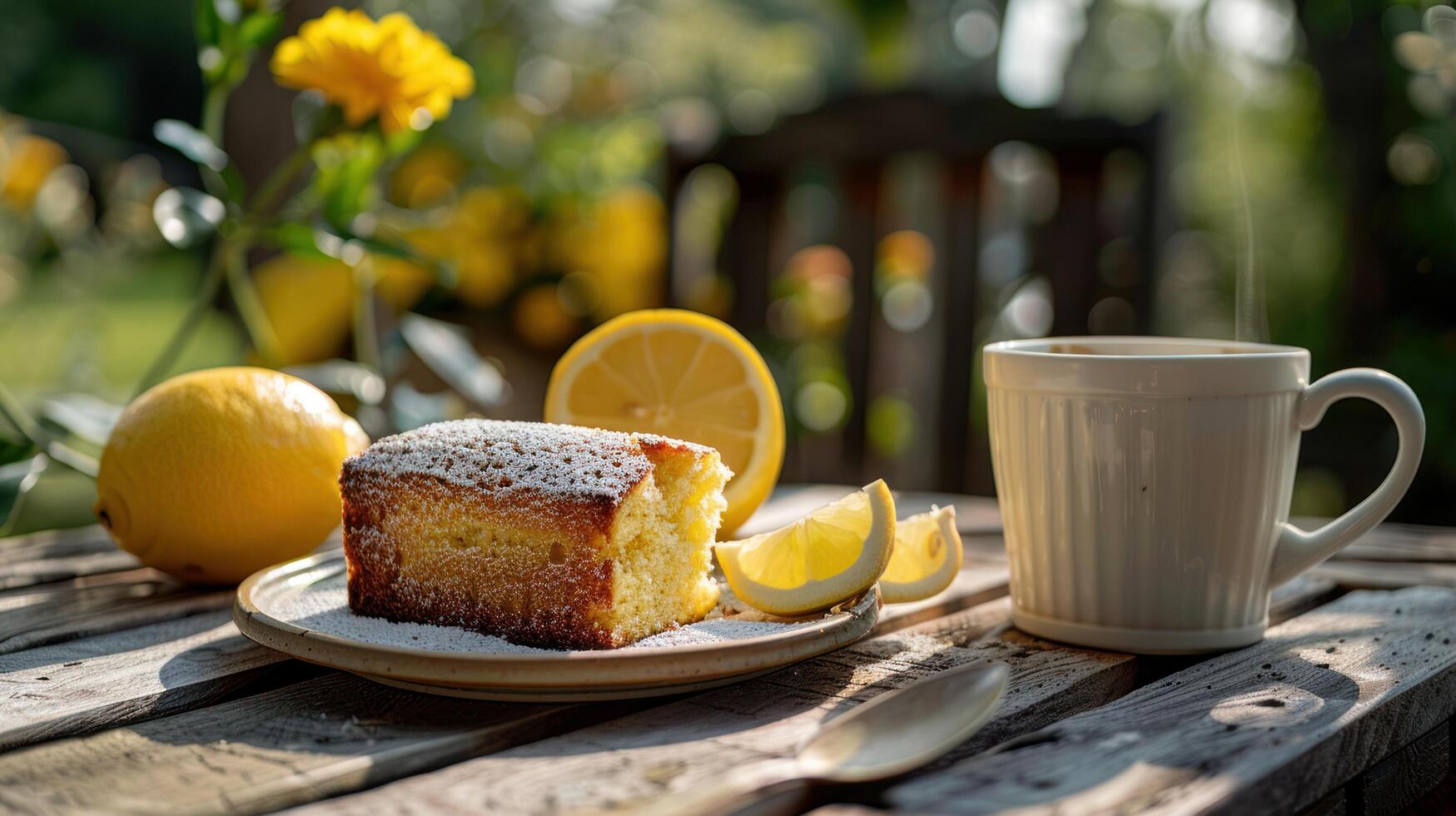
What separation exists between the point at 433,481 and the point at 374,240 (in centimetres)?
60

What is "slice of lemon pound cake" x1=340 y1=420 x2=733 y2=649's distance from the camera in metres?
0.86

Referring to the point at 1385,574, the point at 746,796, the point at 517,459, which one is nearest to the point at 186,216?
the point at 517,459

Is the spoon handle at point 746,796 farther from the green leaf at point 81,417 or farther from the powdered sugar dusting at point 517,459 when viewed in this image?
the green leaf at point 81,417

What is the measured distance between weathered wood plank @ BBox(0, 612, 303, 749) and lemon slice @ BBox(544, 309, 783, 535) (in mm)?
424

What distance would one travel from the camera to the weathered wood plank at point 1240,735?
64 cm

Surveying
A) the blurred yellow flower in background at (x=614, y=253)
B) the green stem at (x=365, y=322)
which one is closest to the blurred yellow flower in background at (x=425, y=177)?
the blurred yellow flower in background at (x=614, y=253)

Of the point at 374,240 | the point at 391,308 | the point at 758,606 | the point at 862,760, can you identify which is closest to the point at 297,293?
the point at 391,308

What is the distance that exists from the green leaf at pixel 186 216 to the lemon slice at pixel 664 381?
499 millimetres

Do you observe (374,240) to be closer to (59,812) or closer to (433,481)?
(433,481)

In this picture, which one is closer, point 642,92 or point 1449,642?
point 1449,642

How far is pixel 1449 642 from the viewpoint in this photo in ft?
3.19

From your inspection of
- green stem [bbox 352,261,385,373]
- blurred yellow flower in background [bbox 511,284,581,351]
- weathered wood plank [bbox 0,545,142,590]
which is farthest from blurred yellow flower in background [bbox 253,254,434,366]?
weathered wood plank [bbox 0,545,142,590]

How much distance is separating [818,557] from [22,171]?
114 inches

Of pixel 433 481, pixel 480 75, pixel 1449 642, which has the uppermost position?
pixel 480 75
